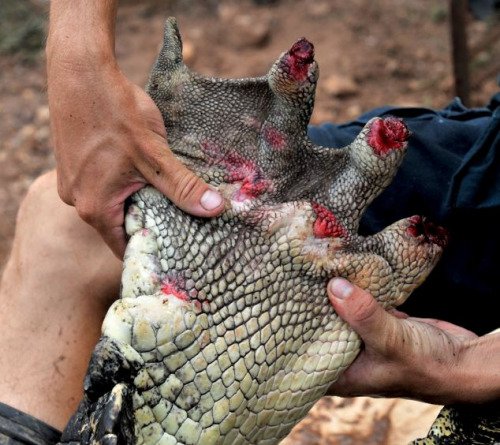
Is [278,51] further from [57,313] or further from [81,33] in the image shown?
[81,33]

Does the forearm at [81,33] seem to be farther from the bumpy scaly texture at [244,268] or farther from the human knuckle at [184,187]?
the human knuckle at [184,187]

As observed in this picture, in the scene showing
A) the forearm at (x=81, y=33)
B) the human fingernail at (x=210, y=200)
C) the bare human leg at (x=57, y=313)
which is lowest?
the bare human leg at (x=57, y=313)

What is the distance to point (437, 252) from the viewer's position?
1.39 m

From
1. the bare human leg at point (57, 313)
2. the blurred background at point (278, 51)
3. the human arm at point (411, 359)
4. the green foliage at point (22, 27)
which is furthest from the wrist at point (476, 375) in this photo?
the green foliage at point (22, 27)

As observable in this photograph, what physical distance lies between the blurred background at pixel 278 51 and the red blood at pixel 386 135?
87.0 inches

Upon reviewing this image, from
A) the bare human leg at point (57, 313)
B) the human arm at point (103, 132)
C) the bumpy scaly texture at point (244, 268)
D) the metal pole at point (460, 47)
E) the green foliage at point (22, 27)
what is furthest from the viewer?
the green foliage at point (22, 27)

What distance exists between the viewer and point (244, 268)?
127 centimetres

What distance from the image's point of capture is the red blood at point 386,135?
133 centimetres

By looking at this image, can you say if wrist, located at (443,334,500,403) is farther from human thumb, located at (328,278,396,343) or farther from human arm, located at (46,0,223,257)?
human arm, located at (46,0,223,257)

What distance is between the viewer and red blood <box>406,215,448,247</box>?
1.38 meters

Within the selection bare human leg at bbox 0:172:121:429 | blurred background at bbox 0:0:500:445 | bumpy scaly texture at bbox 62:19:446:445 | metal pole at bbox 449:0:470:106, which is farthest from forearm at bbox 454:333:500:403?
blurred background at bbox 0:0:500:445

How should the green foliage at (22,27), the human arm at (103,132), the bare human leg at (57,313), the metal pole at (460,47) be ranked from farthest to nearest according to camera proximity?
the green foliage at (22,27) → the metal pole at (460,47) → the bare human leg at (57,313) → the human arm at (103,132)

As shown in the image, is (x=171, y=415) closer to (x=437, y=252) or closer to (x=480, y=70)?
(x=437, y=252)

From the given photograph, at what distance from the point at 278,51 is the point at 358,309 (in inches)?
122
